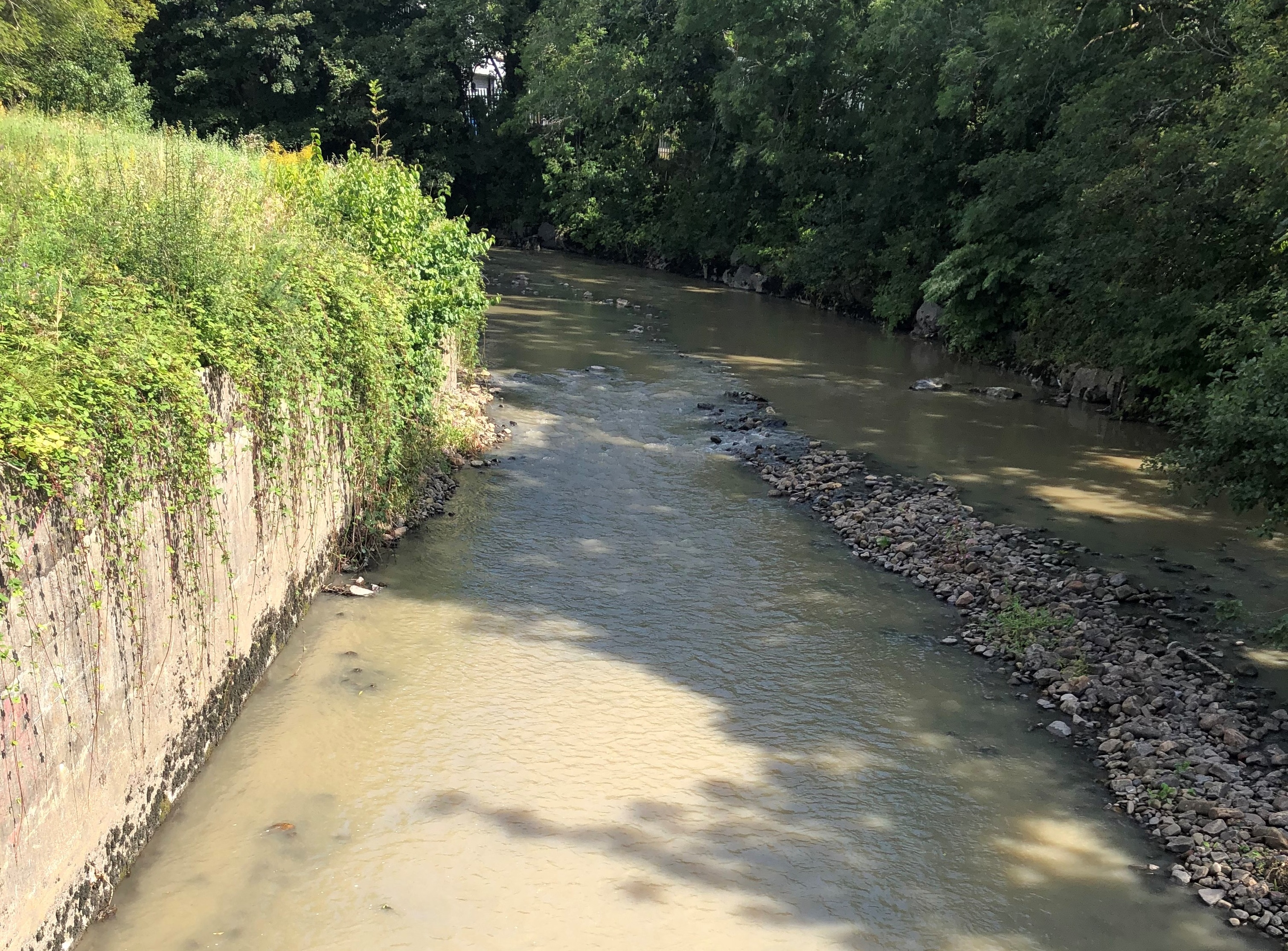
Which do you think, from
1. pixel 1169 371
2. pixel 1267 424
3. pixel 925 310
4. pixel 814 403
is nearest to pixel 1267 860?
pixel 1267 424

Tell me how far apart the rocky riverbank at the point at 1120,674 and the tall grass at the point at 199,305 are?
4.95 meters

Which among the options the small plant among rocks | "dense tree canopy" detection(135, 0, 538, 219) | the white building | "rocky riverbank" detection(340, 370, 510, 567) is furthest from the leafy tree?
the small plant among rocks

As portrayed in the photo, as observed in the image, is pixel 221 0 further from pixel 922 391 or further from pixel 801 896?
pixel 801 896

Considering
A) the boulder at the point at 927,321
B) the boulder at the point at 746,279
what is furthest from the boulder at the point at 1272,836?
the boulder at the point at 746,279

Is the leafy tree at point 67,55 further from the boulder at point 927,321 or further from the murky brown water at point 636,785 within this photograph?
the murky brown water at point 636,785

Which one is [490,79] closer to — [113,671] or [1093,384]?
[1093,384]

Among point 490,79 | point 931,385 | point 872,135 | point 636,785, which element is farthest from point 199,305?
point 490,79

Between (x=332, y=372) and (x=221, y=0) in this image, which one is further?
(x=221, y=0)

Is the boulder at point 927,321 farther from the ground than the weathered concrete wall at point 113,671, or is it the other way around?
the boulder at point 927,321

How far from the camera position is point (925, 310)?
77.5 ft

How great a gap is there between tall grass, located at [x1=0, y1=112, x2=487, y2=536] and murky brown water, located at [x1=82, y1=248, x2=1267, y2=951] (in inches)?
73.8

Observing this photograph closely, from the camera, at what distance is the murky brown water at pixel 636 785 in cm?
534

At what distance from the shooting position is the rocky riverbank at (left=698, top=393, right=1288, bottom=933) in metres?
5.92

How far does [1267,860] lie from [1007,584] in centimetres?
382
